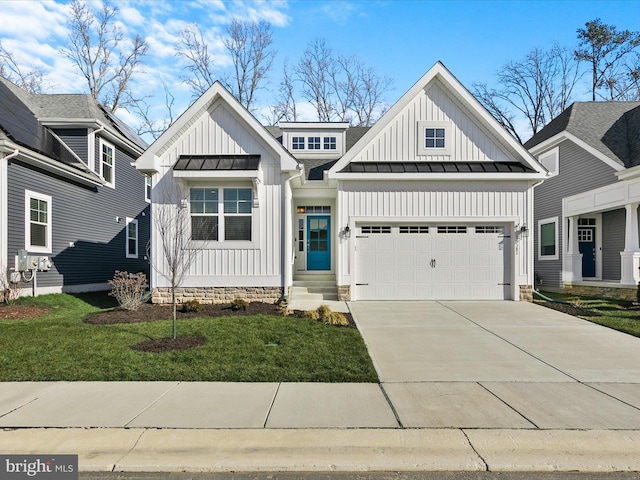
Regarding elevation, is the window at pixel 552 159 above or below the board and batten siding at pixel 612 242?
above

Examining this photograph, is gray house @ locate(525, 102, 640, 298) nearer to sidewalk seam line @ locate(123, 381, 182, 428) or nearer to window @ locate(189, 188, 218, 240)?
window @ locate(189, 188, 218, 240)

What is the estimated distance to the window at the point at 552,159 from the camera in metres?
17.1

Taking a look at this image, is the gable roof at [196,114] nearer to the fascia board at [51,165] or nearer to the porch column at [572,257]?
the fascia board at [51,165]

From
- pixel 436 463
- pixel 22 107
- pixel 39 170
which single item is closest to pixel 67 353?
pixel 436 463

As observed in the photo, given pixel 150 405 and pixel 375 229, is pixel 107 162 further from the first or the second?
pixel 150 405

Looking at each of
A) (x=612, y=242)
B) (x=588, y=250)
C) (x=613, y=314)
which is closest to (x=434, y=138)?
(x=613, y=314)

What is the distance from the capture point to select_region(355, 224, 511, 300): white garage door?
12484mm

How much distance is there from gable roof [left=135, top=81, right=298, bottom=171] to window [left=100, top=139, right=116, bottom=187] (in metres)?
6.06

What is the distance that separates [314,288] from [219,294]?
3072 mm

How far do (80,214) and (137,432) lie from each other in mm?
13621

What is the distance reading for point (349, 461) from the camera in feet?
11.8

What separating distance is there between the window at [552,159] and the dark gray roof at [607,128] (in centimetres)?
71

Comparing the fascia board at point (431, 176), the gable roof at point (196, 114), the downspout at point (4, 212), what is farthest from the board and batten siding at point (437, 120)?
the downspout at point (4, 212)

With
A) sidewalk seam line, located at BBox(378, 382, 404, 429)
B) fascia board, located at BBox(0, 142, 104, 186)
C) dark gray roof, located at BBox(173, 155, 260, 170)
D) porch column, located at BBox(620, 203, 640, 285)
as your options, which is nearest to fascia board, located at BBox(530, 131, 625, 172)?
porch column, located at BBox(620, 203, 640, 285)
